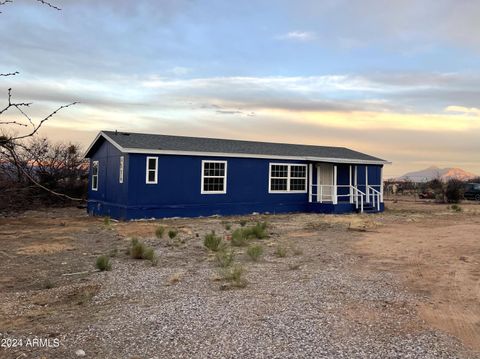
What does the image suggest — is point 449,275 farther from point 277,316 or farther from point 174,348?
point 174,348

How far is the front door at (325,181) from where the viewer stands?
76.9 feet

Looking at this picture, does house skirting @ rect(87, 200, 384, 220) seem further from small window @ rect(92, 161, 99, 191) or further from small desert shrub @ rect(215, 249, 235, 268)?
small desert shrub @ rect(215, 249, 235, 268)

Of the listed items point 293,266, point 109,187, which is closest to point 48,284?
point 293,266

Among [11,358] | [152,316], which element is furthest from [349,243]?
[11,358]

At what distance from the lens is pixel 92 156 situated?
22.8m

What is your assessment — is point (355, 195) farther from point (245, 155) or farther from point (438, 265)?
point (438, 265)

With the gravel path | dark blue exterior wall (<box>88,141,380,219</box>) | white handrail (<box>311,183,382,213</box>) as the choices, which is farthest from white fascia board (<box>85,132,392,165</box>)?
the gravel path

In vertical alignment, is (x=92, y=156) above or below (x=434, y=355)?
above

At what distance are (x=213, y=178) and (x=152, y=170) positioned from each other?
297 cm

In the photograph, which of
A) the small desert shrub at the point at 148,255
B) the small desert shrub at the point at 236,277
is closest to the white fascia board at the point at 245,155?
the small desert shrub at the point at 148,255

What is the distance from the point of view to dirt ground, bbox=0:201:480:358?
5285 mm

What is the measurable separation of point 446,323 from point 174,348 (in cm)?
327

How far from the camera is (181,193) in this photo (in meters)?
19.1

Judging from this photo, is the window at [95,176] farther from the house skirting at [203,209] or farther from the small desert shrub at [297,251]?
the small desert shrub at [297,251]
